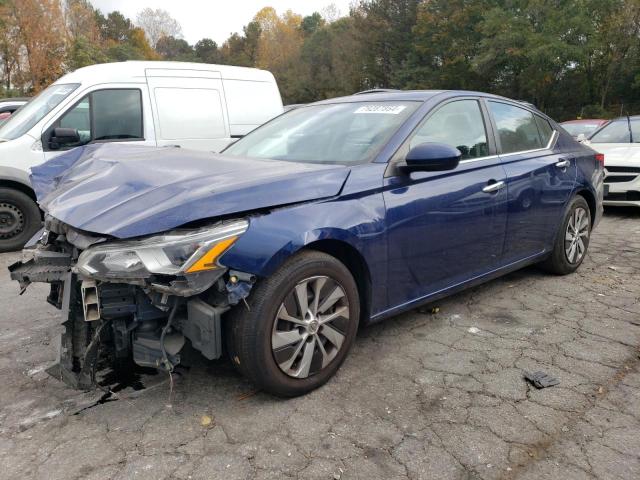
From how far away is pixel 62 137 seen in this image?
5973 mm

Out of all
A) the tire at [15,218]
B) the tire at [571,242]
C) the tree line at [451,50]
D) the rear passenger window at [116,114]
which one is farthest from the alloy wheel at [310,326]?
the tree line at [451,50]

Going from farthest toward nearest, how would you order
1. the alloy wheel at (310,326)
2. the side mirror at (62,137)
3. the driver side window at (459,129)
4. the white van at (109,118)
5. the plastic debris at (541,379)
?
the white van at (109,118)
the side mirror at (62,137)
the driver side window at (459,129)
the plastic debris at (541,379)
the alloy wheel at (310,326)

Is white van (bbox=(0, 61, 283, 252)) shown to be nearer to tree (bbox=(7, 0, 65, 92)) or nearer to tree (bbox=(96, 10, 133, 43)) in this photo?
tree (bbox=(7, 0, 65, 92))

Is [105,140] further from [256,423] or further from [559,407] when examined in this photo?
[559,407]

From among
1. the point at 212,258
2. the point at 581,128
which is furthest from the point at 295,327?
the point at 581,128

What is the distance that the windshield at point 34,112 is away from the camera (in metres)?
6.14

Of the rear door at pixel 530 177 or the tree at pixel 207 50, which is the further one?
the tree at pixel 207 50

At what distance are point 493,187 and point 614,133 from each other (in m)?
6.14

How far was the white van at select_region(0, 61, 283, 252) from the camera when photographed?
605 centimetres

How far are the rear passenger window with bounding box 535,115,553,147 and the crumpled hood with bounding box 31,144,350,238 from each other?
2.43 meters

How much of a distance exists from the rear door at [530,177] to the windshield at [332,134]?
3.31 ft

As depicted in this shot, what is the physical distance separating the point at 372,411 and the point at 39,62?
1392 inches

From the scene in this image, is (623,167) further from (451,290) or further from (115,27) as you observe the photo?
(115,27)

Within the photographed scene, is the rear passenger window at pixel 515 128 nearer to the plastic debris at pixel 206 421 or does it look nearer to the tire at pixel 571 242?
the tire at pixel 571 242
